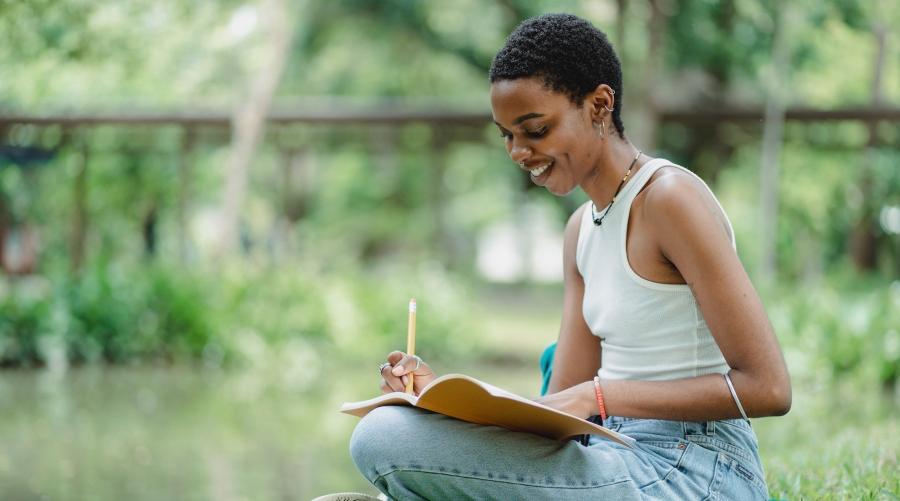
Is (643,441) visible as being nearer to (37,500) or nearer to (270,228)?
(37,500)

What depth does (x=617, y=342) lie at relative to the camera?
6.82 feet

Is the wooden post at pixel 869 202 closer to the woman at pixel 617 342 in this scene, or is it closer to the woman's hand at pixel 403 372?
the woman at pixel 617 342

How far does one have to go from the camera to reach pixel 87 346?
10367mm

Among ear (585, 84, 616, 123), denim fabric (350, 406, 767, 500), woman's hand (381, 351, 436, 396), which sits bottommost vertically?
denim fabric (350, 406, 767, 500)

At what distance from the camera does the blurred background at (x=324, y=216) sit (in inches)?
253

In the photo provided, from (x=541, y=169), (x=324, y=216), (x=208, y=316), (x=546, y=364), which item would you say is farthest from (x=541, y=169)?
(x=324, y=216)

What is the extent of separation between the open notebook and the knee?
27 millimetres

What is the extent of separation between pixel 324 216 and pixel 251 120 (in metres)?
10.6

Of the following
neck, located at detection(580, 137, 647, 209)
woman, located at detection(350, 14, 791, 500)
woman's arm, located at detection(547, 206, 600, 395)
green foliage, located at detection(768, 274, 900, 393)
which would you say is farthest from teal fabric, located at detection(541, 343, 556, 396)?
green foliage, located at detection(768, 274, 900, 393)

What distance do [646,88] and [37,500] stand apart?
367 inches

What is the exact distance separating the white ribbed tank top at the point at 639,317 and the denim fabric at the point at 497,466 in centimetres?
17

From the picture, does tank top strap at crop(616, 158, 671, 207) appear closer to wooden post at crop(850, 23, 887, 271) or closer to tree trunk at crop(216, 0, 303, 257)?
tree trunk at crop(216, 0, 303, 257)

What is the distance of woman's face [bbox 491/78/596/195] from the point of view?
2.03 meters

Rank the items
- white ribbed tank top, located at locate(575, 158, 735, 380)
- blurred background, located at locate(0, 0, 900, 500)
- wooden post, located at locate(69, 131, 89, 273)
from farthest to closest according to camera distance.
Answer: wooden post, located at locate(69, 131, 89, 273)
blurred background, located at locate(0, 0, 900, 500)
white ribbed tank top, located at locate(575, 158, 735, 380)
